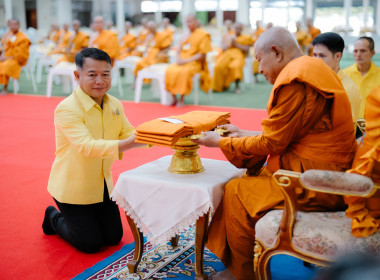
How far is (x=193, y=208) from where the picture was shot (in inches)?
77.1

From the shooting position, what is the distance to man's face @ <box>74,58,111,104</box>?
2.31 metres

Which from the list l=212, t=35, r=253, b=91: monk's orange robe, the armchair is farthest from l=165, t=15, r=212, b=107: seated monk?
the armchair

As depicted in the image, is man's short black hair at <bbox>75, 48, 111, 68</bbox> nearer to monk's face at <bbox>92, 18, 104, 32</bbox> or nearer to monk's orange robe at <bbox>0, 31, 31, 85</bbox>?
monk's face at <bbox>92, 18, 104, 32</bbox>

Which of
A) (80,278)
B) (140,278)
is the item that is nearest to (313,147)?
(140,278)

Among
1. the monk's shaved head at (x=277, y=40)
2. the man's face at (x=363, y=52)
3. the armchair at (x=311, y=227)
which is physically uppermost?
the monk's shaved head at (x=277, y=40)

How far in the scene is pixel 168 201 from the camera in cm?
204

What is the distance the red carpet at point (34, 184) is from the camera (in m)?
2.28

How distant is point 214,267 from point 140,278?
361mm

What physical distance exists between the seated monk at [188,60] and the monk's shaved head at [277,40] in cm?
542

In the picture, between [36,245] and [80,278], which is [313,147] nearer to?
[80,278]

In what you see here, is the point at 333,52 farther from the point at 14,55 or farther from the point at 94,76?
the point at 14,55

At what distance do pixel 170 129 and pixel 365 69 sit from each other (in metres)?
2.57

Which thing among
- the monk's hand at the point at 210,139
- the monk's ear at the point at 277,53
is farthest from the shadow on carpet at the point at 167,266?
the monk's ear at the point at 277,53

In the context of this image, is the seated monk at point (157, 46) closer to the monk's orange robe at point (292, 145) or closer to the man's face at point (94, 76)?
the man's face at point (94, 76)
